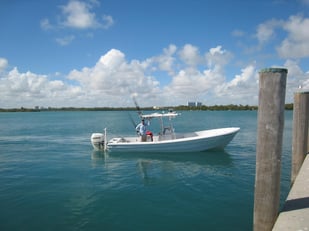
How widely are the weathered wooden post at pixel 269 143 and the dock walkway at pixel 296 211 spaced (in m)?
0.21

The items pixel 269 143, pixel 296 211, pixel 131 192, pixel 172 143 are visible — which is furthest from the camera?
pixel 172 143

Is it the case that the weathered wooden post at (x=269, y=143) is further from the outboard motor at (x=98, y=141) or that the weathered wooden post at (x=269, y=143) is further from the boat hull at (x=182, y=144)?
the outboard motor at (x=98, y=141)

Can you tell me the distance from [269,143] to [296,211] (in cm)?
161

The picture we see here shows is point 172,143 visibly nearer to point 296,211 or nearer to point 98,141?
point 98,141

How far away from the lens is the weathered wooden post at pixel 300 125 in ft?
25.8

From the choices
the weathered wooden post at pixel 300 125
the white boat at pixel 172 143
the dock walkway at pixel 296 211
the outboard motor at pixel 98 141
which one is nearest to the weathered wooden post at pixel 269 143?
the dock walkway at pixel 296 211

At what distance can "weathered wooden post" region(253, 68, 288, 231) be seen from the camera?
401cm

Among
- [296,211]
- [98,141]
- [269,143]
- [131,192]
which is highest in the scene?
[269,143]

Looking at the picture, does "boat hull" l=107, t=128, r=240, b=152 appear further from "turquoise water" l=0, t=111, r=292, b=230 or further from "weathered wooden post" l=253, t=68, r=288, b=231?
"weathered wooden post" l=253, t=68, r=288, b=231

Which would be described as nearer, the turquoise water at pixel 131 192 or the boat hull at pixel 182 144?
the turquoise water at pixel 131 192

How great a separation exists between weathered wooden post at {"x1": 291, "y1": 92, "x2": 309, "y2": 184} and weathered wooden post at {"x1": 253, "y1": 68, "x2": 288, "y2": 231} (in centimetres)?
450

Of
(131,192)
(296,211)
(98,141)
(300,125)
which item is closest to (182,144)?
(98,141)

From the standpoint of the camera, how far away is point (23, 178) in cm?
1329

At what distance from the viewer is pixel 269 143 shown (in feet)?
13.6
